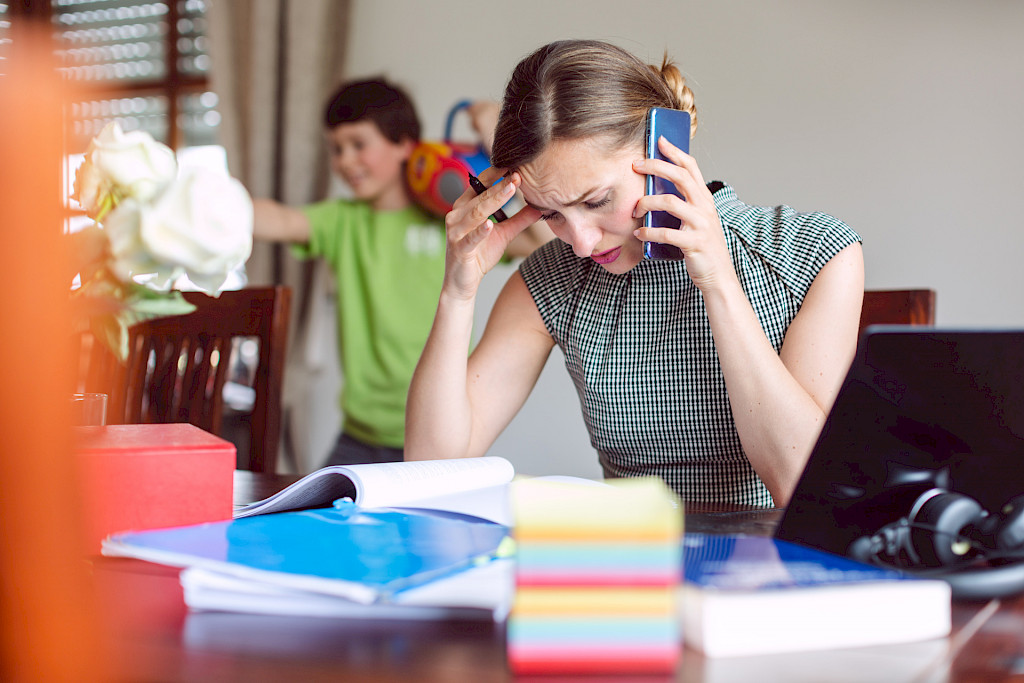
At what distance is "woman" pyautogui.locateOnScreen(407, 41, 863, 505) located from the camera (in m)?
1.00

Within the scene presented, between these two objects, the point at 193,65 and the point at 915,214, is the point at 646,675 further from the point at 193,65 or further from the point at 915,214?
the point at 193,65

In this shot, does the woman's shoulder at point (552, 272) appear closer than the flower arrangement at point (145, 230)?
No

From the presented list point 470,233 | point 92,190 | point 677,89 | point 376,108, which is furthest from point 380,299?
point 92,190

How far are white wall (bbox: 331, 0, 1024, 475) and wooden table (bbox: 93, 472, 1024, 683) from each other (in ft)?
5.94

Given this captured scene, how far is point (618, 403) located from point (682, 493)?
0.15m

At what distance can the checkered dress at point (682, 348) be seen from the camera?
1.14 metres

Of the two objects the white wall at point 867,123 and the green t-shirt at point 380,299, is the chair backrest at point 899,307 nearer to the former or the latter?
the white wall at point 867,123

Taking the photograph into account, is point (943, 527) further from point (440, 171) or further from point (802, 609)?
point (440, 171)

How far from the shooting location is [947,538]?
546mm

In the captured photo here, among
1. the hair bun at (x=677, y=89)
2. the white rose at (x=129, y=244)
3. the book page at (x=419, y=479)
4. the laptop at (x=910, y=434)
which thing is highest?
the hair bun at (x=677, y=89)

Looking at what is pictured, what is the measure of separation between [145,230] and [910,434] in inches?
18.5

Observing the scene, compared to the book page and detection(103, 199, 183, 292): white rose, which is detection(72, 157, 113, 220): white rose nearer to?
detection(103, 199, 183, 292): white rose

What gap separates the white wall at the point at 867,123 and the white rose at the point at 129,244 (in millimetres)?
1875

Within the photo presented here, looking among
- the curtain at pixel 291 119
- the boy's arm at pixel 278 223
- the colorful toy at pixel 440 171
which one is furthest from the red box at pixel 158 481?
the curtain at pixel 291 119
